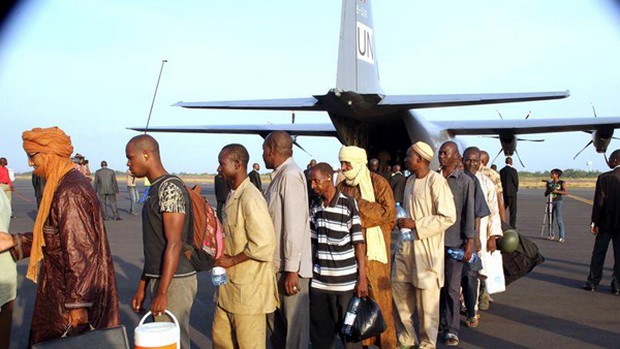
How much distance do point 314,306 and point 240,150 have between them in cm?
128

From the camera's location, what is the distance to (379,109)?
12641mm

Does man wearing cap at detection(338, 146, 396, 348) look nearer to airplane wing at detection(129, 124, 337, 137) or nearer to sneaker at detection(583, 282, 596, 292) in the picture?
sneaker at detection(583, 282, 596, 292)

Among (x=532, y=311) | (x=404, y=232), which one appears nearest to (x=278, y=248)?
(x=404, y=232)

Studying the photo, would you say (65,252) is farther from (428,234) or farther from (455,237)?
(455,237)

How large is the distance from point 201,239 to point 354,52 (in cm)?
963

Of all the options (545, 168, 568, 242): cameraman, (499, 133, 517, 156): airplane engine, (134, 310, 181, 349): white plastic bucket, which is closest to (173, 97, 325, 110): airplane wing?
(545, 168, 568, 242): cameraman

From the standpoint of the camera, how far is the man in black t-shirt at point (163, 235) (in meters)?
2.98

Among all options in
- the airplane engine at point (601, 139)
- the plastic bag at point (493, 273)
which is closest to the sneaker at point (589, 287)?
the plastic bag at point (493, 273)

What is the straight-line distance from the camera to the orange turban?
296 cm

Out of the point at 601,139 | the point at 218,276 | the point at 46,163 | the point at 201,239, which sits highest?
the point at 601,139

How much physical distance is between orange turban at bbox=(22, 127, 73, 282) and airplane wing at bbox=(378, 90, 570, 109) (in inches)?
353

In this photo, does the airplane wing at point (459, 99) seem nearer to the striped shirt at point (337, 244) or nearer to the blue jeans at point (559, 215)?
the blue jeans at point (559, 215)

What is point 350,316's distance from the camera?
3775 mm

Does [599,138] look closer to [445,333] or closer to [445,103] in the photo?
[445,103]
